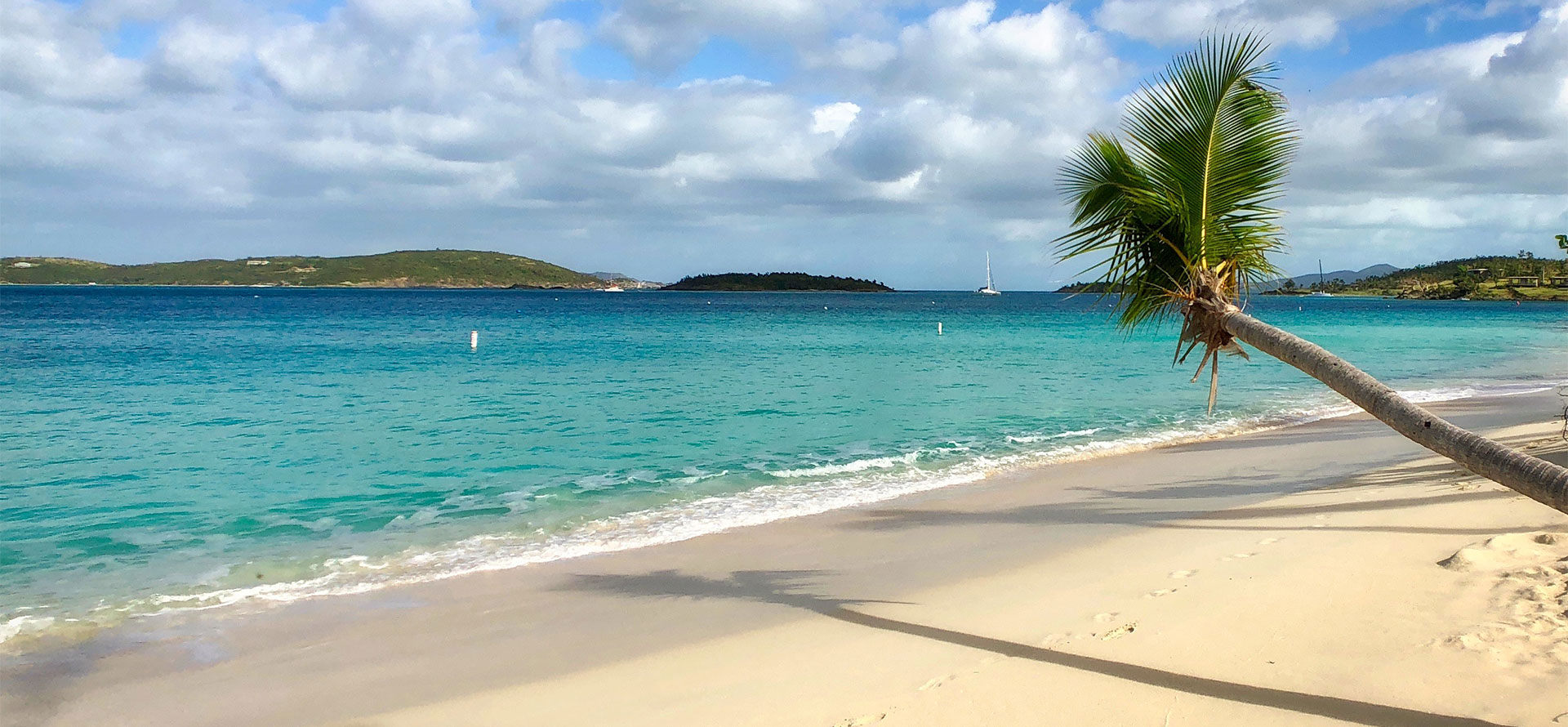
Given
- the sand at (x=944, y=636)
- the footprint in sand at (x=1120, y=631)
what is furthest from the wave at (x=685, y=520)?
the footprint in sand at (x=1120, y=631)

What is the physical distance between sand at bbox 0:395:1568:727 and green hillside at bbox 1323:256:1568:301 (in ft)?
287

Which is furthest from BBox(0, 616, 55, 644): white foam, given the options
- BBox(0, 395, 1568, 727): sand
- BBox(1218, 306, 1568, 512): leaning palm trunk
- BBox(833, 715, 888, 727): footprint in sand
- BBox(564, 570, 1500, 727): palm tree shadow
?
BBox(1218, 306, 1568, 512): leaning palm trunk

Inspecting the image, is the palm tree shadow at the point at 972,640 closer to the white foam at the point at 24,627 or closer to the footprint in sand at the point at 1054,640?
the footprint in sand at the point at 1054,640

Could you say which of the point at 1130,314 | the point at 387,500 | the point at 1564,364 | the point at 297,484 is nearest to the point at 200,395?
the point at 297,484

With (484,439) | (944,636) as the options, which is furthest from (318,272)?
(944,636)

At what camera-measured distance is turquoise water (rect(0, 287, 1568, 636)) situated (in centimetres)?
820

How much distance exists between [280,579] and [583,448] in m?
6.12

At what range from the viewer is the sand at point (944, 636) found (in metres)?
4.43

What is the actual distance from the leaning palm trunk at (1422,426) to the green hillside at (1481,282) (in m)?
90.4

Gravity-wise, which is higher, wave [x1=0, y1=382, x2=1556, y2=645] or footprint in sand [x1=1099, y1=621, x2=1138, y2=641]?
footprint in sand [x1=1099, y1=621, x2=1138, y2=641]

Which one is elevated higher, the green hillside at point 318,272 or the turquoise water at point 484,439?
the green hillside at point 318,272

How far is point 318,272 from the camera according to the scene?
17400 cm

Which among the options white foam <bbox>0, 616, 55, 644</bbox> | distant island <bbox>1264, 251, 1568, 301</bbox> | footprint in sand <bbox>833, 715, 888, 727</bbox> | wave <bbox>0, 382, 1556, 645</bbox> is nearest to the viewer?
footprint in sand <bbox>833, 715, 888, 727</bbox>

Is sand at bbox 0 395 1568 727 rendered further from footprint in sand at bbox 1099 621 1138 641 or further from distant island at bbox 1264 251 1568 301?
distant island at bbox 1264 251 1568 301
